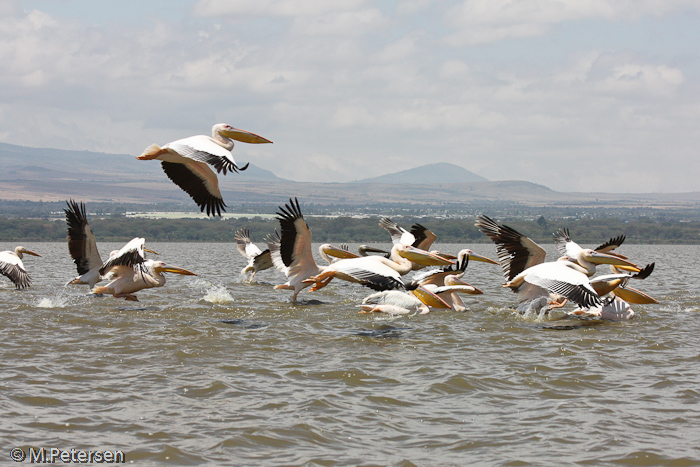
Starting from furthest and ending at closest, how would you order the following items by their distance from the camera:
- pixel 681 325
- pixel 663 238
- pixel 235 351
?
1. pixel 663 238
2. pixel 681 325
3. pixel 235 351

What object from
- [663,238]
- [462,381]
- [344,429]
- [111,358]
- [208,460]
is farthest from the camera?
[663,238]

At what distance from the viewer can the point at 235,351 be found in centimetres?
708

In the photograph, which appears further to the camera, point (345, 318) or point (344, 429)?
point (345, 318)

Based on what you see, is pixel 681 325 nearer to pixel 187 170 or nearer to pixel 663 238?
pixel 187 170

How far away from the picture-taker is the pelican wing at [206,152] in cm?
701

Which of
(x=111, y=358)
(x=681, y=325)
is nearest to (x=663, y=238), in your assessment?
(x=681, y=325)

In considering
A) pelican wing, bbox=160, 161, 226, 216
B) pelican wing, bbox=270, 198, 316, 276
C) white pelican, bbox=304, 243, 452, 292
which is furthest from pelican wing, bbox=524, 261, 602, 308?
pelican wing, bbox=160, 161, 226, 216

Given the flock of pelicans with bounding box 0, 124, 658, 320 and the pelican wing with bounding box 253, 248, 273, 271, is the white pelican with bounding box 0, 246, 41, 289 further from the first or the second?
the pelican wing with bounding box 253, 248, 273, 271

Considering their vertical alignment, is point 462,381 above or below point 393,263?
below

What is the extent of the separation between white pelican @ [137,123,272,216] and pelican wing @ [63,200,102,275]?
2.57m

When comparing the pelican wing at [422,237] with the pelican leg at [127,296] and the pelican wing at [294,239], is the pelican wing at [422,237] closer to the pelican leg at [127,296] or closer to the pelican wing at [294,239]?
the pelican wing at [294,239]

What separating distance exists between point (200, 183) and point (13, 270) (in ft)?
19.8

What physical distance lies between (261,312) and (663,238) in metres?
70.5

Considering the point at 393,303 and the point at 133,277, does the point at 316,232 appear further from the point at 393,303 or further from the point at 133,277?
the point at 393,303
